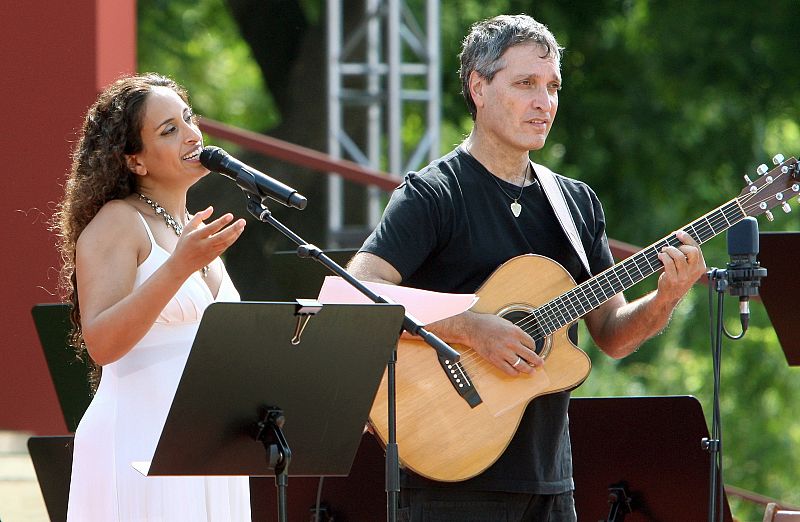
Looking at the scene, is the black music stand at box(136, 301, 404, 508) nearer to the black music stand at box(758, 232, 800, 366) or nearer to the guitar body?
the guitar body

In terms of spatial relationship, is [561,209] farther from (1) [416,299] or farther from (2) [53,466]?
(2) [53,466]

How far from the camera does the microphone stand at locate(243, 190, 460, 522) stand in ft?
10.3

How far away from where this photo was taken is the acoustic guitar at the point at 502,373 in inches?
146

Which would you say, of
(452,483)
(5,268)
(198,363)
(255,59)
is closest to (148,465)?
(198,363)

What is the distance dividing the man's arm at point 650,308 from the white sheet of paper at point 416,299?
2.14 feet

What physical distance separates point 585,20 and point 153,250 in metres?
9.49

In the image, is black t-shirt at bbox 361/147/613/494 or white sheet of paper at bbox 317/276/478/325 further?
black t-shirt at bbox 361/147/613/494

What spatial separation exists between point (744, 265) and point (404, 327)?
1009mm

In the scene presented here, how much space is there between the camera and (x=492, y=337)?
12.5ft

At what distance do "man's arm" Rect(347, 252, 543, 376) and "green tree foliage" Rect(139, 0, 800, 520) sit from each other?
7811 millimetres

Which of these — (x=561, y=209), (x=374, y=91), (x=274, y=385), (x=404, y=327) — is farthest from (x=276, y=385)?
(x=374, y=91)

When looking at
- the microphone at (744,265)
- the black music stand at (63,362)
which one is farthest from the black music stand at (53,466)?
the microphone at (744,265)

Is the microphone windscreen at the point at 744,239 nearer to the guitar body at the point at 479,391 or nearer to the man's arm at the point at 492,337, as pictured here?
the guitar body at the point at 479,391

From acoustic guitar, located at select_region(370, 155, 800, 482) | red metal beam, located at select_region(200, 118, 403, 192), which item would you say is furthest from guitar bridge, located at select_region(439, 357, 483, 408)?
red metal beam, located at select_region(200, 118, 403, 192)
